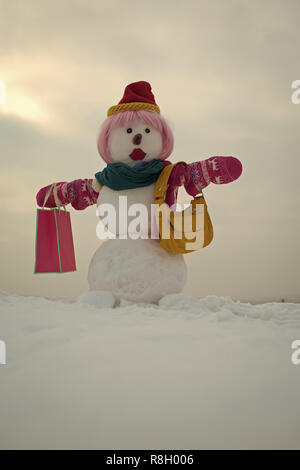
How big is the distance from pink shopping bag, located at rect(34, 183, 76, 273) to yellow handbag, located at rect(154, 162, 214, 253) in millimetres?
858

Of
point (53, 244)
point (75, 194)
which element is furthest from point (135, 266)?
point (75, 194)

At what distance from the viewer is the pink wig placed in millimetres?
2633

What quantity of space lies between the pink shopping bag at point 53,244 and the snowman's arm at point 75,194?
13 cm

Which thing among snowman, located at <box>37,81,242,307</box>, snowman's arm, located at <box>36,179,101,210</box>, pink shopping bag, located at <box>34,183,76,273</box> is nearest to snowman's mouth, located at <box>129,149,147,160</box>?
snowman, located at <box>37,81,242,307</box>

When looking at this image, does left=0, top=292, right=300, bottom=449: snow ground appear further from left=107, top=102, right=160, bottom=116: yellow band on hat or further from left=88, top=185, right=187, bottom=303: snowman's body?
left=107, top=102, right=160, bottom=116: yellow band on hat

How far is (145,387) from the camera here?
868mm

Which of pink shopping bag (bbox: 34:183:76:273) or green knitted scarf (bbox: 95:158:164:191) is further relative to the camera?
pink shopping bag (bbox: 34:183:76:273)

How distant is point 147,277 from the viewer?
2449mm

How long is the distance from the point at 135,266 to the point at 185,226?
1.46 feet

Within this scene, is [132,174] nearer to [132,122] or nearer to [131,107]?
[132,122]
